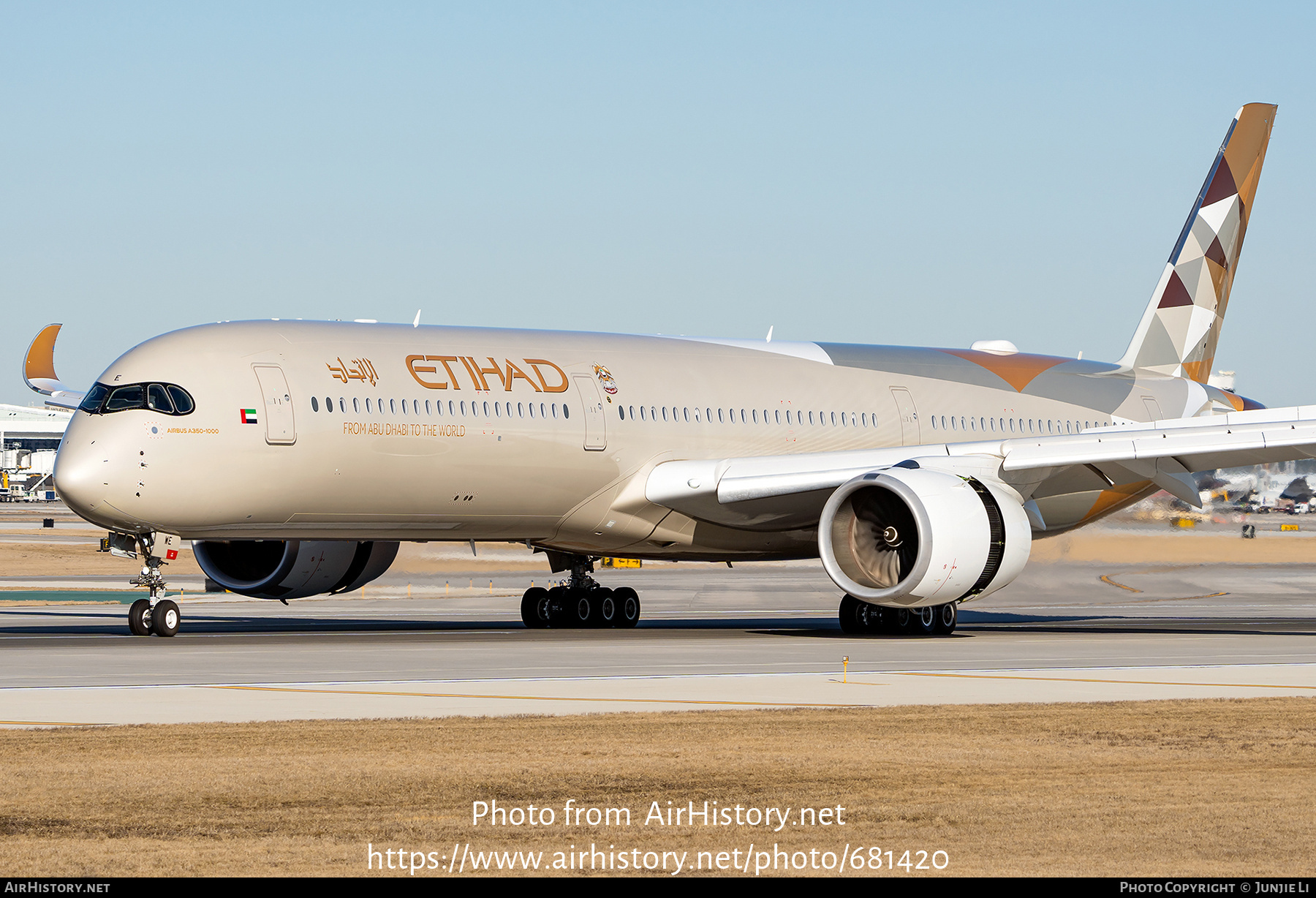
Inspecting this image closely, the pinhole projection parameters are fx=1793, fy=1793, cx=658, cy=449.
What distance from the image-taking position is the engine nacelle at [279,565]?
83.5ft

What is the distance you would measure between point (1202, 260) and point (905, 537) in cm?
1224

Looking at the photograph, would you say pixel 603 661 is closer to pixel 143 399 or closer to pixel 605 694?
pixel 605 694

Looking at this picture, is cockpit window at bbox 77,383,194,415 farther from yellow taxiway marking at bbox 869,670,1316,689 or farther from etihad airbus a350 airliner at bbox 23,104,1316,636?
yellow taxiway marking at bbox 869,670,1316,689

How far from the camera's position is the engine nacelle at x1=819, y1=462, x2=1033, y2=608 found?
837 inches

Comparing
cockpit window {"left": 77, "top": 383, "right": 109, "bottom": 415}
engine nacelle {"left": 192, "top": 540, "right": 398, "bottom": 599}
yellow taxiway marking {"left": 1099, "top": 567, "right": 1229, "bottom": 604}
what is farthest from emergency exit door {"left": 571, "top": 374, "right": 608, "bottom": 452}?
yellow taxiway marking {"left": 1099, "top": 567, "right": 1229, "bottom": 604}

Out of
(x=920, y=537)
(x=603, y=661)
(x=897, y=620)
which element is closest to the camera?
(x=603, y=661)

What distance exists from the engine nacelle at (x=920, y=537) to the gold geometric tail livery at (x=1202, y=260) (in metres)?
10.8

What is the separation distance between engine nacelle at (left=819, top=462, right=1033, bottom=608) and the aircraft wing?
60cm

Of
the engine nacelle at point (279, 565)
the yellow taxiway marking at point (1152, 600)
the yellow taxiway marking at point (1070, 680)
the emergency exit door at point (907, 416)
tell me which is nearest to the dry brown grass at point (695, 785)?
the yellow taxiway marking at point (1070, 680)

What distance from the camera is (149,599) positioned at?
72.5 ft

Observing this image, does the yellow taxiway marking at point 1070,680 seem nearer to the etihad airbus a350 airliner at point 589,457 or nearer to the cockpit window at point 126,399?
the etihad airbus a350 airliner at point 589,457

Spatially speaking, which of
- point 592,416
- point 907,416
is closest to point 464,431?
point 592,416

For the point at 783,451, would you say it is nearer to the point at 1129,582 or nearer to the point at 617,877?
the point at 1129,582
